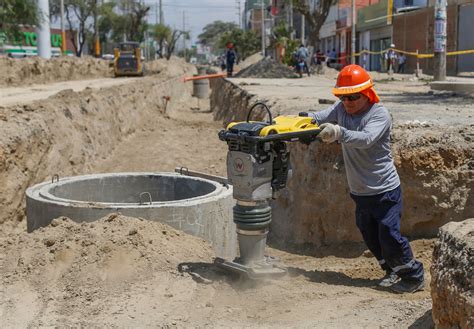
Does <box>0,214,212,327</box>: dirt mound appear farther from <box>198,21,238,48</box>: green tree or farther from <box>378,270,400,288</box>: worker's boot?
<box>198,21,238,48</box>: green tree

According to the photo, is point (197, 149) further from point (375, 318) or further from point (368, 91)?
point (375, 318)

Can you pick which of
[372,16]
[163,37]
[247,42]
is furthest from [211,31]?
[372,16]

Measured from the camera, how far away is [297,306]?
A: 4352 mm

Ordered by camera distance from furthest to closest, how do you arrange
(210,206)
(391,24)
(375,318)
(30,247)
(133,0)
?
(133,0) < (391,24) < (210,206) < (30,247) < (375,318)

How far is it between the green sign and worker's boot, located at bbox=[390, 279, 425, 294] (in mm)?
40864

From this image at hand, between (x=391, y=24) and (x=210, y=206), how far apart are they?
39.3 m

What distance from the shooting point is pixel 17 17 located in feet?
97.2

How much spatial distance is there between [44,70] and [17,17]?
9.21ft

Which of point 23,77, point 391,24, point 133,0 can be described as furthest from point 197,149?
point 133,0

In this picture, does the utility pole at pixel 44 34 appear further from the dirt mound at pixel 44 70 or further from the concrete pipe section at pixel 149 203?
the concrete pipe section at pixel 149 203

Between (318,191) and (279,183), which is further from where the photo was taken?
(318,191)

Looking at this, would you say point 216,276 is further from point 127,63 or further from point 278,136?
point 127,63

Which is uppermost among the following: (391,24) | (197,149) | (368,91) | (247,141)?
(391,24)

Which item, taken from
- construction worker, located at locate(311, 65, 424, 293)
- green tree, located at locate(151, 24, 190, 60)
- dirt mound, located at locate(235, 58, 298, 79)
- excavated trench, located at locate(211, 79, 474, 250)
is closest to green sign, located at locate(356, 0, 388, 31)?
dirt mound, located at locate(235, 58, 298, 79)
